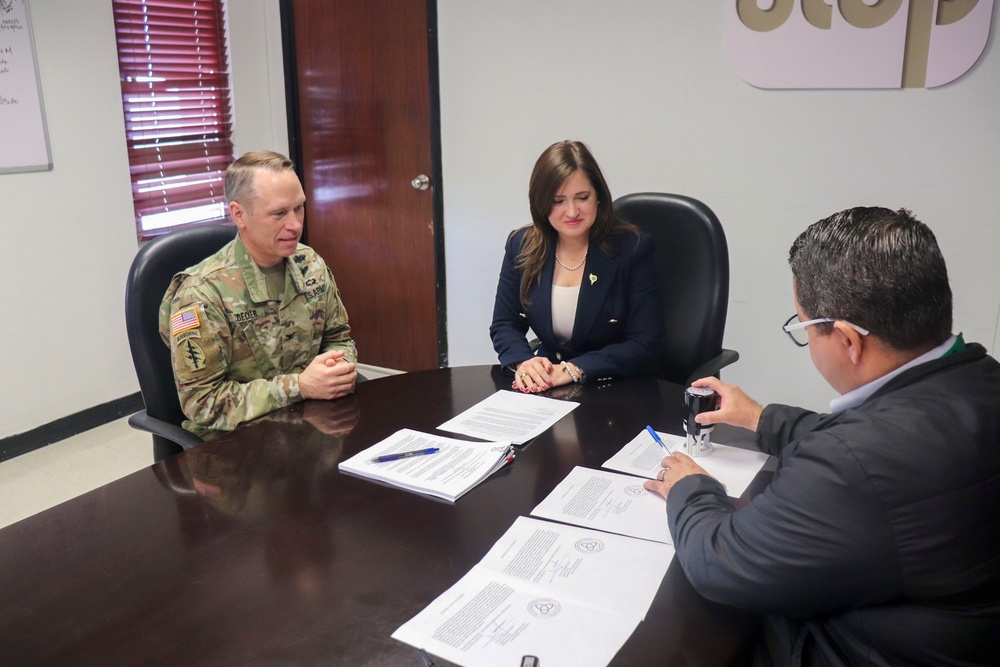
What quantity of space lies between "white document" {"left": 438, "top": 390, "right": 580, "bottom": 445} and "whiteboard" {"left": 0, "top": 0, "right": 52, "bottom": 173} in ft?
8.12

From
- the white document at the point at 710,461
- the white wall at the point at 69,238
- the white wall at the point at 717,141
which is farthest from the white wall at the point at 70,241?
the white document at the point at 710,461

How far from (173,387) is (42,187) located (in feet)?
6.36

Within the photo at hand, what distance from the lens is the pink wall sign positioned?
2607 millimetres

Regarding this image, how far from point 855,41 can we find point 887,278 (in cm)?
207

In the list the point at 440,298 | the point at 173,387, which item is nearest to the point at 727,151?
the point at 440,298

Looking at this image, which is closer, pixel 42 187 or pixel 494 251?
pixel 42 187

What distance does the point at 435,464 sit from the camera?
1495 millimetres

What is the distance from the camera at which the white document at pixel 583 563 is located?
1.11 meters

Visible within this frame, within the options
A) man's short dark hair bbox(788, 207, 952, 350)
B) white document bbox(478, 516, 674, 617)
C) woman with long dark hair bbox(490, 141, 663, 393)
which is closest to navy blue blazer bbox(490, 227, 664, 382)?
woman with long dark hair bbox(490, 141, 663, 393)

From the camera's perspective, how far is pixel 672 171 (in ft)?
10.6

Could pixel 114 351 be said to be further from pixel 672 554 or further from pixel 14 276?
pixel 672 554

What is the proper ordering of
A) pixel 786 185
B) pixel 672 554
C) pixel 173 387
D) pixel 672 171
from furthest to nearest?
pixel 672 171 → pixel 786 185 → pixel 173 387 → pixel 672 554

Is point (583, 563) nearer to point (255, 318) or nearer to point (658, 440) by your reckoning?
point (658, 440)

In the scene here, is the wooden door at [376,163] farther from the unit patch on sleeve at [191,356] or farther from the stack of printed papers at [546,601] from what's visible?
the stack of printed papers at [546,601]
